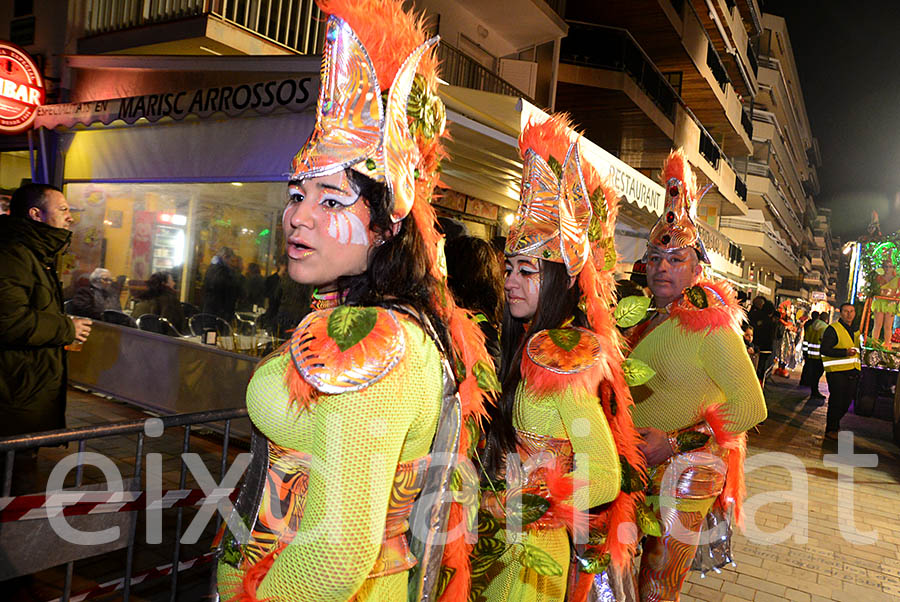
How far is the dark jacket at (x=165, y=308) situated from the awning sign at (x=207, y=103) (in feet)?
7.16

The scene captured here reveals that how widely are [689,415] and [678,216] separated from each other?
4.22ft

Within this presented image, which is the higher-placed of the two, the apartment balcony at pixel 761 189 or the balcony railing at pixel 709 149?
the apartment balcony at pixel 761 189

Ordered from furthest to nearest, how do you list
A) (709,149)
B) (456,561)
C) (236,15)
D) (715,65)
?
(709,149) < (715,65) < (236,15) < (456,561)

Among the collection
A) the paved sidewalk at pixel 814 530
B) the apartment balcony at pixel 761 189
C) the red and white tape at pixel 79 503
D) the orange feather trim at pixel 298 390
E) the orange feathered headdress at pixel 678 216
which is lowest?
the paved sidewalk at pixel 814 530

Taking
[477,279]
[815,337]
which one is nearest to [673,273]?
[477,279]

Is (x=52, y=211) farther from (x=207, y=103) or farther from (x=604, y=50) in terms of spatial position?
(x=604, y=50)

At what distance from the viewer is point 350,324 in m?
1.23

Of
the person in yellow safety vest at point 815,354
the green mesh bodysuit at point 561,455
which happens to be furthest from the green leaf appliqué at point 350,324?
the person in yellow safety vest at point 815,354

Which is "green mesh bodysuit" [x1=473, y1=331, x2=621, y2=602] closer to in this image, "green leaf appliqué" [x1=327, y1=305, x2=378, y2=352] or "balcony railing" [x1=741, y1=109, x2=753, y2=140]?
"green leaf appliqué" [x1=327, y1=305, x2=378, y2=352]

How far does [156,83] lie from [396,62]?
8.91 metres

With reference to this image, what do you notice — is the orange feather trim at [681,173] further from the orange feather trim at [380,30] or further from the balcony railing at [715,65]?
the balcony railing at [715,65]

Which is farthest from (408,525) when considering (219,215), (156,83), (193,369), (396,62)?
(156,83)

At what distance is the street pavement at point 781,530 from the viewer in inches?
156

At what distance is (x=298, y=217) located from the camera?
1398 mm
